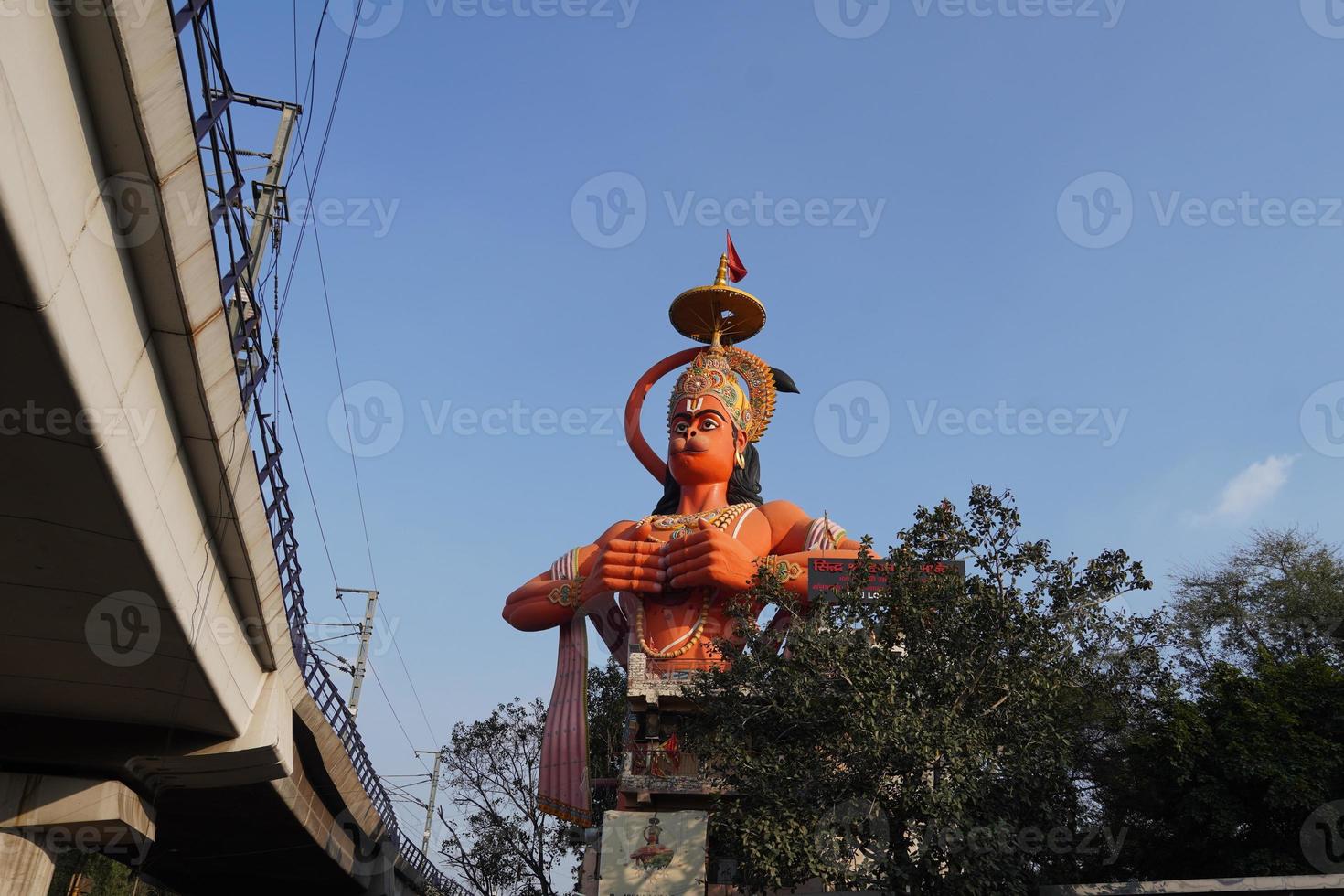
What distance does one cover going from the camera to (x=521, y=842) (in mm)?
28078

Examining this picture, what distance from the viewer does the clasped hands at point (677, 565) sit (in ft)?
61.3

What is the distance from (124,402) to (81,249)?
1170 millimetres

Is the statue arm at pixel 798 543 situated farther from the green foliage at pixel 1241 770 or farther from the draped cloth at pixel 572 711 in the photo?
the green foliage at pixel 1241 770

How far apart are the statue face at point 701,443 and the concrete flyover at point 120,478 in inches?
368

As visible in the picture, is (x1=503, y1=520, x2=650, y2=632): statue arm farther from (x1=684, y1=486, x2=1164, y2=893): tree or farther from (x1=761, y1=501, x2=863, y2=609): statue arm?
(x1=684, y1=486, x2=1164, y2=893): tree

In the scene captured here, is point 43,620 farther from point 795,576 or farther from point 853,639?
point 795,576

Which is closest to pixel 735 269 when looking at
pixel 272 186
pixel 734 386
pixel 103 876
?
pixel 734 386

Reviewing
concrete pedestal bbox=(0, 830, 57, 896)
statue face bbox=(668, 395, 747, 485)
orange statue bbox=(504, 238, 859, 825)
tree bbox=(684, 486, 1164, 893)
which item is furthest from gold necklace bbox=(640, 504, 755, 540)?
concrete pedestal bbox=(0, 830, 57, 896)

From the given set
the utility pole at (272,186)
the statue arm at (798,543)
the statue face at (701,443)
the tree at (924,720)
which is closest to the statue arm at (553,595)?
the statue face at (701,443)

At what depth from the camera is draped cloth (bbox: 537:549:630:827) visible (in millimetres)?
19641

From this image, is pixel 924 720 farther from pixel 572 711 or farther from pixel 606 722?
pixel 606 722

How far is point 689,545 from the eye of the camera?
19000 millimetres

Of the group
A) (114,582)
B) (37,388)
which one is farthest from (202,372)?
(114,582)

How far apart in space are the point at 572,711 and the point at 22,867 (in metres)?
10.9
